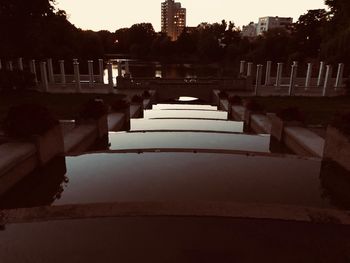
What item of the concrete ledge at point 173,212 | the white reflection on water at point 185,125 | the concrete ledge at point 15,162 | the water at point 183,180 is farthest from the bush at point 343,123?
the concrete ledge at point 15,162

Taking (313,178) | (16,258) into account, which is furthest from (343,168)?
(16,258)

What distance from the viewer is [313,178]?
28.1 feet

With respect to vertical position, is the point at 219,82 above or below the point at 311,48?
below

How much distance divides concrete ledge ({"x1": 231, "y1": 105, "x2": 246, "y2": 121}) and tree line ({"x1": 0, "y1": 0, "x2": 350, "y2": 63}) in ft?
39.0

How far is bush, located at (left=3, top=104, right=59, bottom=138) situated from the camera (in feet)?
31.1

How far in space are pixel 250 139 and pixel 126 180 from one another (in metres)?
6.48

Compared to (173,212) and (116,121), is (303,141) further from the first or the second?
(116,121)

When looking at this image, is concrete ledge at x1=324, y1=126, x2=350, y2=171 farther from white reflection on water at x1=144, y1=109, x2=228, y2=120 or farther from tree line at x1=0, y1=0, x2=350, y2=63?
tree line at x1=0, y1=0, x2=350, y2=63

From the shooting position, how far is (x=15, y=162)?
818 centimetres

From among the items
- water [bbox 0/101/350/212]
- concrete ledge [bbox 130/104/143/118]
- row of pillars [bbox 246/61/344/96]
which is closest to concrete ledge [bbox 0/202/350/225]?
water [bbox 0/101/350/212]

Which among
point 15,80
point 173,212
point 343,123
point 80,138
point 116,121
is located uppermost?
point 343,123

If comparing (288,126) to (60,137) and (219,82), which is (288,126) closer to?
(60,137)

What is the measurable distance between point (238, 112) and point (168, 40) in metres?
115

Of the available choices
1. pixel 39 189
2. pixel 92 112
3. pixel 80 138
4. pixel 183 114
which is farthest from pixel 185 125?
pixel 39 189
